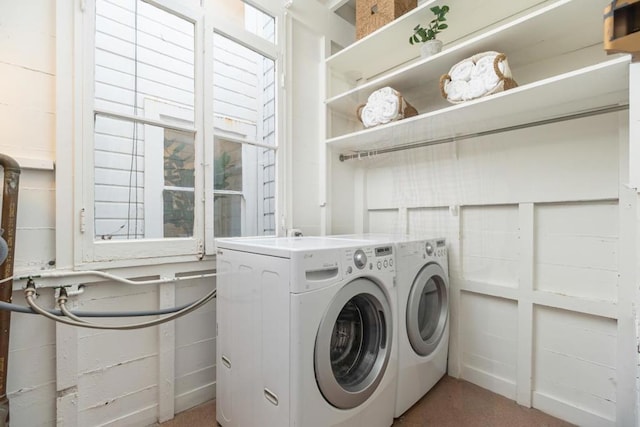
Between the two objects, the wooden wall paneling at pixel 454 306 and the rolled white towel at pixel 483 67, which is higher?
the rolled white towel at pixel 483 67

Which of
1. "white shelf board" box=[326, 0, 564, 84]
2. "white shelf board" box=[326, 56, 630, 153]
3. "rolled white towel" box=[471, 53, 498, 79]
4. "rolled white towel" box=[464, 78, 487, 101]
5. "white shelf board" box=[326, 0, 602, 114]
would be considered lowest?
"white shelf board" box=[326, 56, 630, 153]

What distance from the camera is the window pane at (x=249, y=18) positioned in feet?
5.91

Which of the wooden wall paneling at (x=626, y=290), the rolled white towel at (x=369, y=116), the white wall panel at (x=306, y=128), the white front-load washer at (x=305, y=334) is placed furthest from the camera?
the white wall panel at (x=306, y=128)

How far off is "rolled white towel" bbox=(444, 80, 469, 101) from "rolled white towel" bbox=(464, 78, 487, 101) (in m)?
0.01

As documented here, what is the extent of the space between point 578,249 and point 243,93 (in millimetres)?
2105

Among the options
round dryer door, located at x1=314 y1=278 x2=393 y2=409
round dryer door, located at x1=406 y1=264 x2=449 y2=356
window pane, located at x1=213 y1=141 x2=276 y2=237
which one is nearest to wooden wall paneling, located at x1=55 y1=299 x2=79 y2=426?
window pane, located at x1=213 y1=141 x2=276 y2=237

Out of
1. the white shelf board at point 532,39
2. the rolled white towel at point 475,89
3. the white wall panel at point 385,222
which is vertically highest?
the white shelf board at point 532,39

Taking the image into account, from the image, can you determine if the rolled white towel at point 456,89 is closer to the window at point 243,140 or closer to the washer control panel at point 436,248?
the washer control panel at point 436,248

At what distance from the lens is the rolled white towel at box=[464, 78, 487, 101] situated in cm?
143

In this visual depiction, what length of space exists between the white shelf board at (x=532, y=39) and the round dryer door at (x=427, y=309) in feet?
3.79

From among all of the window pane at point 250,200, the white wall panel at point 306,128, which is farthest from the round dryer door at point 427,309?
the window pane at point 250,200

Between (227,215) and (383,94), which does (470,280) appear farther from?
(227,215)

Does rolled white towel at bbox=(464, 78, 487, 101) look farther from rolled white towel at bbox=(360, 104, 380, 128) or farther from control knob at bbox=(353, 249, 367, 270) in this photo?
control knob at bbox=(353, 249, 367, 270)

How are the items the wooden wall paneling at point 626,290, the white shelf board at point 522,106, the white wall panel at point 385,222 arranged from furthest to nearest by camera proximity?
the white wall panel at point 385,222, the wooden wall paneling at point 626,290, the white shelf board at point 522,106
